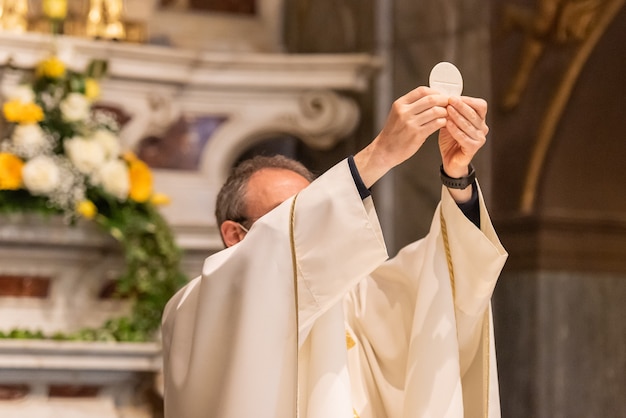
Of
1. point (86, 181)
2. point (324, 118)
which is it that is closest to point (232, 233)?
point (86, 181)

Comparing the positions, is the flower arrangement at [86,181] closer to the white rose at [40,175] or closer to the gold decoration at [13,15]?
the white rose at [40,175]

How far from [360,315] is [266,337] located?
612 millimetres

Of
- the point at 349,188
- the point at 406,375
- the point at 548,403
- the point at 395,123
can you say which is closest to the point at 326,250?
the point at 349,188

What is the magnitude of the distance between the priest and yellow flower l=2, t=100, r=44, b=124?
7.01 feet

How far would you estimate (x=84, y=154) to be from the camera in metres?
4.98

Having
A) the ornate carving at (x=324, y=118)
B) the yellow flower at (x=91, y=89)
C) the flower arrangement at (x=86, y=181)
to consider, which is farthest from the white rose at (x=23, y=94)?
the ornate carving at (x=324, y=118)

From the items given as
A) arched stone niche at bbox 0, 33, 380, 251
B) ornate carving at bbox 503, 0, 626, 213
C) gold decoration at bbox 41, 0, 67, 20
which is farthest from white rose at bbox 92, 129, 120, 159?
ornate carving at bbox 503, 0, 626, 213

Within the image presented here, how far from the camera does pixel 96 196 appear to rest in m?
5.09

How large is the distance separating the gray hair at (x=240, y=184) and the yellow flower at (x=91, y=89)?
222 centimetres

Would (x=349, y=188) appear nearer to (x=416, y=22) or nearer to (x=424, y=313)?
(x=424, y=313)

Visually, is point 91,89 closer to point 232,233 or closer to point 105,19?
point 105,19

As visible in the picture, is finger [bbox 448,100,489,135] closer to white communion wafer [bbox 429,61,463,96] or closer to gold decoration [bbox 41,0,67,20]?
white communion wafer [bbox 429,61,463,96]

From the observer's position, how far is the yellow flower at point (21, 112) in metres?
4.96

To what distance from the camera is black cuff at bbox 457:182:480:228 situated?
2.84 metres
